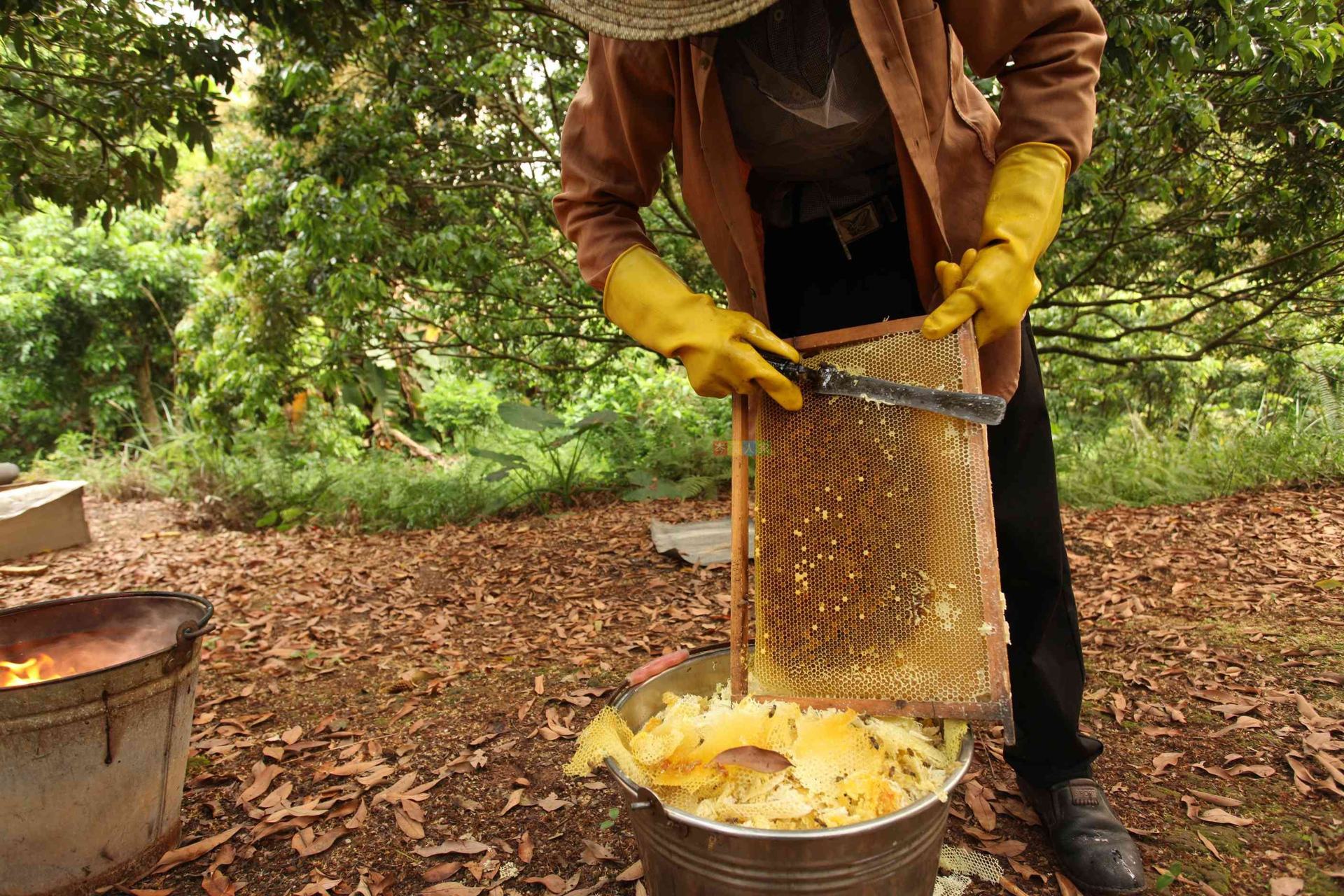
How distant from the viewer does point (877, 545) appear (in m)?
1.67

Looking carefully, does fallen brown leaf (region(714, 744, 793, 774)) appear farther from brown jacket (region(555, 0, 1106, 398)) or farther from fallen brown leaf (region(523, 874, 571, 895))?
brown jacket (region(555, 0, 1106, 398))

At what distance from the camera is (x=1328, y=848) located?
1.89 metres

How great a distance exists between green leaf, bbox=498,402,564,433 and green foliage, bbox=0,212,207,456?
6627 mm

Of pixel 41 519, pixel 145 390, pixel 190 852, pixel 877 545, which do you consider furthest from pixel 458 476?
pixel 145 390

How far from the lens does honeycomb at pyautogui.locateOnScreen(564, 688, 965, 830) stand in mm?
1450

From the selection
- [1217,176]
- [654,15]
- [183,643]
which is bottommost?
[183,643]

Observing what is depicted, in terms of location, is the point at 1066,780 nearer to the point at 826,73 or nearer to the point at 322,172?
the point at 826,73

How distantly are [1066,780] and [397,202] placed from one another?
505 centimetres

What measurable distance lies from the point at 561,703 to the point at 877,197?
6.76ft

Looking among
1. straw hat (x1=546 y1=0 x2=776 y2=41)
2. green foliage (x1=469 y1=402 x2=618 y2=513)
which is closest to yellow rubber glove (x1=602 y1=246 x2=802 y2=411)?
straw hat (x1=546 y1=0 x2=776 y2=41)

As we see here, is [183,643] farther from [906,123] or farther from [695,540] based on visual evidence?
[695,540]

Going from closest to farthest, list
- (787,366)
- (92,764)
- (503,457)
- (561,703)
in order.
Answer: (787,366) < (92,764) < (561,703) < (503,457)

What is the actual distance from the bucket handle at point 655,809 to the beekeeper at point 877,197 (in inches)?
32.4

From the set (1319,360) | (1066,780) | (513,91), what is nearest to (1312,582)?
(1066,780)
